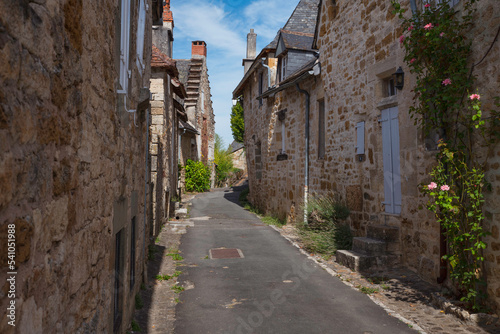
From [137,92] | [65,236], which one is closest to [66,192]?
[65,236]

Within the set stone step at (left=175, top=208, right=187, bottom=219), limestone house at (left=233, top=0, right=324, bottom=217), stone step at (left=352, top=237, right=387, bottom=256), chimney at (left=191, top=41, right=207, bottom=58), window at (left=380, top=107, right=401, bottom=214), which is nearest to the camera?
stone step at (left=352, top=237, right=387, bottom=256)

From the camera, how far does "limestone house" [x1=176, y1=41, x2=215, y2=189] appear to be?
23594 mm

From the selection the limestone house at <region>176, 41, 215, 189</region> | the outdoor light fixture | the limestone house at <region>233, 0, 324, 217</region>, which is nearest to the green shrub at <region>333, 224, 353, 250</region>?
the limestone house at <region>233, 0, 324, 217</region>

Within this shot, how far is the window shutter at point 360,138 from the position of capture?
7983 millimetres

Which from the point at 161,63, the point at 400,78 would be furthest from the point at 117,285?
the point at 161,63

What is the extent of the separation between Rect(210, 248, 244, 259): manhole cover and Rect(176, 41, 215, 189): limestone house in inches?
543

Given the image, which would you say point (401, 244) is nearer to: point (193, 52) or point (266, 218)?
point (266, 218)

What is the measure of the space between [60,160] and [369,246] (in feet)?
20.3

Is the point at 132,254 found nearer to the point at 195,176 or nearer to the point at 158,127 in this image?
the point at 158,127

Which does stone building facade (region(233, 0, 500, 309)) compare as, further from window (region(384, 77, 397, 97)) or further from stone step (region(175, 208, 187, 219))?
stone step (region(175, 208, 187, 219))

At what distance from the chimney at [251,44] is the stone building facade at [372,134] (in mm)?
10760

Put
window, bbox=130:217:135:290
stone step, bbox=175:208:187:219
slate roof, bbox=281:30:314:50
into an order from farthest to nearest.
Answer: slate roof, bbox=281:30:314:50 < stone step, bbox=175:208:187:219 < window, bbox=130:217:135:290

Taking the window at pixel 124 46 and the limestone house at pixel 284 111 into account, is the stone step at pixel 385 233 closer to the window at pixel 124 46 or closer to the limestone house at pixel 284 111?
the limestone house at pixel 284 111

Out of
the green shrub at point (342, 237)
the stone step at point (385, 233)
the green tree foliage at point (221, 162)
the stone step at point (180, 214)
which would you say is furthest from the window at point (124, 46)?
the green tree foliage at point (221, 162)
